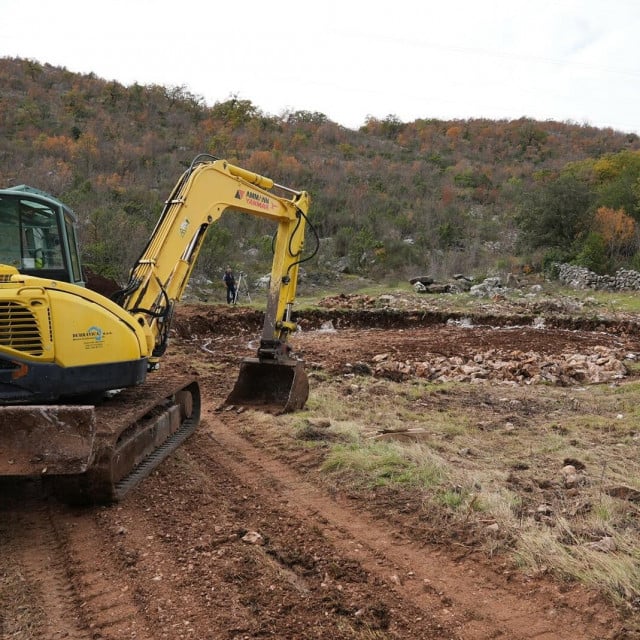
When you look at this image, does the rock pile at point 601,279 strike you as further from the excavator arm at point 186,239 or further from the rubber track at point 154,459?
the rubber track at point 154,459

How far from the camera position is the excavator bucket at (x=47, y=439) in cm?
429

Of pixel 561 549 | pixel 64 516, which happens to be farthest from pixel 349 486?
pixel 64 516

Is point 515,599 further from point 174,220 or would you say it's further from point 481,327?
point 481,327

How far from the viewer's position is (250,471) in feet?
19.5

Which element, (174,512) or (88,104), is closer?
(174,512)

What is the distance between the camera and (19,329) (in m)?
4.67

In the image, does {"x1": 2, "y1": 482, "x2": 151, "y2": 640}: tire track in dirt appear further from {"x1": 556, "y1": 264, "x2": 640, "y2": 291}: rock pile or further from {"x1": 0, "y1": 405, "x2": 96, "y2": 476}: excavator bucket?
{"x1": 556, "y1": 264, "x2": 640, "y2": 291}: rock pile

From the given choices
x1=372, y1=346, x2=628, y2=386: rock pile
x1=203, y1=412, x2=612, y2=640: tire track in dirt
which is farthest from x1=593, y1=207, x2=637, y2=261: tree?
x1=203, y1=412, x2=612, y2=640: tire track in dirt

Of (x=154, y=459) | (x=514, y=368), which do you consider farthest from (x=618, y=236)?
(x=154, y=459)

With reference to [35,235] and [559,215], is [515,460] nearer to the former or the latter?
[35,235]

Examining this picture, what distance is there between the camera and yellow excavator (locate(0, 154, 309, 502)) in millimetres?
4352

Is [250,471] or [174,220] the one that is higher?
[174,220]

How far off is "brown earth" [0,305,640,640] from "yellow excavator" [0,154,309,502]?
416 mm

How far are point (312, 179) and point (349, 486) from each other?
3654 centimetres
